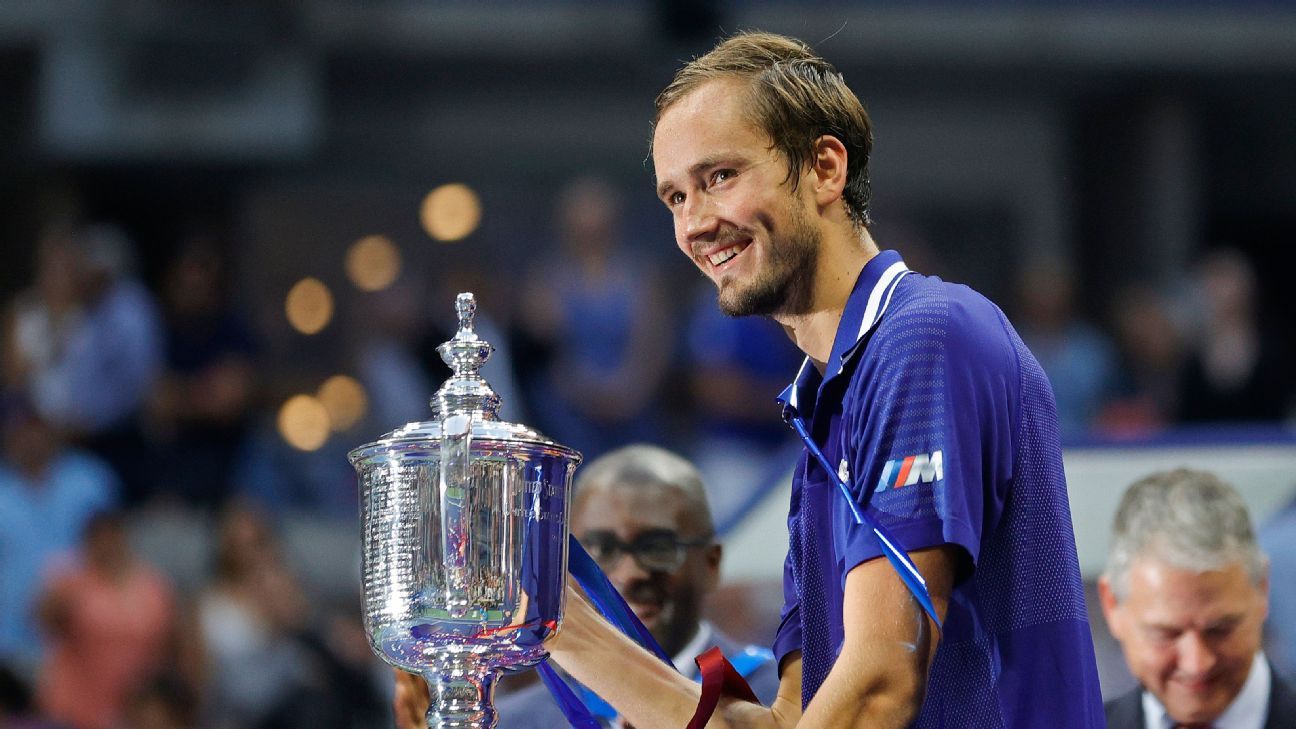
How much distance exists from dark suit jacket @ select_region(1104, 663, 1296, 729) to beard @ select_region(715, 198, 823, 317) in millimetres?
1536

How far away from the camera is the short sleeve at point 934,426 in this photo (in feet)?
6.92

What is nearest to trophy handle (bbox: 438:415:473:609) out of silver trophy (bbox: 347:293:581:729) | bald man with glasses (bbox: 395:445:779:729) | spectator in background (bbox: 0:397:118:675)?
silver trophy (bbox: 347:293:581:729)

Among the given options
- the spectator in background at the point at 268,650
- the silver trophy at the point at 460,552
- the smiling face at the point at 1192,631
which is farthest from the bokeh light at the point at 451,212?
the silver trophy at the point at 460,552

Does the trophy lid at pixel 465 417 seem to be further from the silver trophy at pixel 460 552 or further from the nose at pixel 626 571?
the nose at pixel 626 571

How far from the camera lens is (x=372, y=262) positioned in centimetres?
1202

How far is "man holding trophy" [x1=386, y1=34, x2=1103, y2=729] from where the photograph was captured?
211 centimetres

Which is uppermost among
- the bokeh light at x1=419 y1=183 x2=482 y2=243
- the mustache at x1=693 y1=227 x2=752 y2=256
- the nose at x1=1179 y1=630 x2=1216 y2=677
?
the bokeh light at x1=419 y1=183 x2=482 y2=243

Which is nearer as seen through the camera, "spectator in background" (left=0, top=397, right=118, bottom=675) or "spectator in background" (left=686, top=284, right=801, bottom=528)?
"spectator in background" (left=0, top=397, right=118, bottom=675)

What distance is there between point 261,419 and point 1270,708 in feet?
23.0

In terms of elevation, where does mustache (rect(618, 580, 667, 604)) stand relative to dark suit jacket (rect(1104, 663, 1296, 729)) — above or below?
above

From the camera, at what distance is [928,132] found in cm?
1298

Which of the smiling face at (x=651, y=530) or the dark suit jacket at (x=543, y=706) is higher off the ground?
the smiling face at (x=651, y=530)

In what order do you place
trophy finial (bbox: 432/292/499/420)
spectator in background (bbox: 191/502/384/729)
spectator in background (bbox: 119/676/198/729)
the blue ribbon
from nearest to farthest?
trophy finial (bbox: 432/292/499/420) < the blue ribbon < spectator in background (bbox: 119/676/198/729) < spectator in background (bbox: 191/502/384/729)

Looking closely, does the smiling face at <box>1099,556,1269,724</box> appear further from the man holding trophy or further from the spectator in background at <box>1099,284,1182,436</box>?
the spectator in background at <box>1099,284,1182,436</box>
